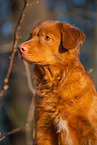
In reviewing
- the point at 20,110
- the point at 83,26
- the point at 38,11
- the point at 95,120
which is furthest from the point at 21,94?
the point at 83,26

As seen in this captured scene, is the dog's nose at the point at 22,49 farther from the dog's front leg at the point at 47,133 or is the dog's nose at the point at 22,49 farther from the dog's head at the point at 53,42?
the dog's front leg at the point at 47,133

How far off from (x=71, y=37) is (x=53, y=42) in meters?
0.25

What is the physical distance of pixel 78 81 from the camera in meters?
3.18

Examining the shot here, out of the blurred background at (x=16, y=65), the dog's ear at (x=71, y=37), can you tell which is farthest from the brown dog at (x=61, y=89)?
the blurred background at (x=16, y=65)

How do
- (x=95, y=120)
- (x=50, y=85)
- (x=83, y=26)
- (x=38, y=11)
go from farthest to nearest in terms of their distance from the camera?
(x=83, y=26) < (x=38, y=11) < (x=50, y=85) < (x=95, y=120)

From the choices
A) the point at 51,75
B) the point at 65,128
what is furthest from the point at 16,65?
the point at 65,128

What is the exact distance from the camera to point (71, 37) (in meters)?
3.13

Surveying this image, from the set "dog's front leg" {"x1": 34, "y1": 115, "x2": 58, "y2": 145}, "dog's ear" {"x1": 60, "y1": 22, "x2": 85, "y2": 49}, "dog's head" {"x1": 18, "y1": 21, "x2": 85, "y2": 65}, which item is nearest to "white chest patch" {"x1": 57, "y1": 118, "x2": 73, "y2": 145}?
"dog's front leg" {"x1": 34, "y1": 115, "x2": 58, "y2": 145}

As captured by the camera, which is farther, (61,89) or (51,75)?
(51,75)

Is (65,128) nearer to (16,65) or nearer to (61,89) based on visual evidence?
(61,89)

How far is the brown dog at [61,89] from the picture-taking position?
9.43ft

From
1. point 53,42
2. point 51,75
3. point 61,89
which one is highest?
point 53,42

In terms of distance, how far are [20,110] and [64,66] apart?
4.09 meters

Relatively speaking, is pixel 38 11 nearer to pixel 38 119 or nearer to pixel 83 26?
pixel 38 119
